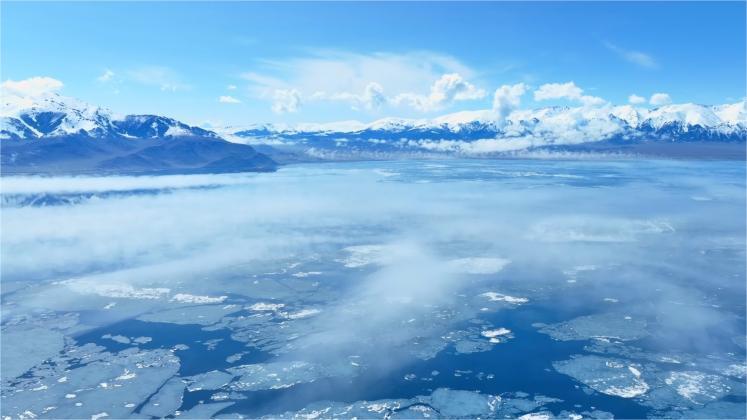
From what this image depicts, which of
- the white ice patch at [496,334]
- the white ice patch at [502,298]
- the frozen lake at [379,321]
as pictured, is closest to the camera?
the frozen lake at [379,321]

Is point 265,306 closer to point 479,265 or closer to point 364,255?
point 364,255

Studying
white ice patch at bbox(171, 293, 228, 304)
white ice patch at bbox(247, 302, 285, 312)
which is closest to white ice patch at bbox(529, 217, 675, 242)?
white ice patch at bbox(247, 302, 285, 312)

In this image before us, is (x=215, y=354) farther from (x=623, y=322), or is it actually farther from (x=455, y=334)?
(x=623, y=322)

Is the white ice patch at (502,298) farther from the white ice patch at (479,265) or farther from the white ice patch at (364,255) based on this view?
the white ice patch at (364,255)

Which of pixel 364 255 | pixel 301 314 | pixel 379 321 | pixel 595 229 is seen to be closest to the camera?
pixel 379 321

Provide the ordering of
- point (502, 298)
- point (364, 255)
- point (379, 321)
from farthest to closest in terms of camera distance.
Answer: point (364, 255), point (502, 298), point (379, 321)

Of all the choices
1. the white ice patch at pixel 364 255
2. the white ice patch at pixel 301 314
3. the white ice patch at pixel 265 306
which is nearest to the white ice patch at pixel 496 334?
the white ice patch at pixel 301 314

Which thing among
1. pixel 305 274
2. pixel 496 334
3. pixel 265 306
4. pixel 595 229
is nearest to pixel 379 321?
pixel 496 334

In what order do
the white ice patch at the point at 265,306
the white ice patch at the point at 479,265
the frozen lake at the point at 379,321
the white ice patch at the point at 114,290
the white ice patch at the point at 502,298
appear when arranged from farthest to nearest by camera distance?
the white ice patch at the point at 479,265
the white ice patch at the point at 114,290
the white ice patch at the point at 502,298
the white ice patch at the point at 265,306
the frozen lake at the point at 379,321

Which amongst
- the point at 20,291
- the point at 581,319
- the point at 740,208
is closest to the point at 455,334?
the point at 581,319
